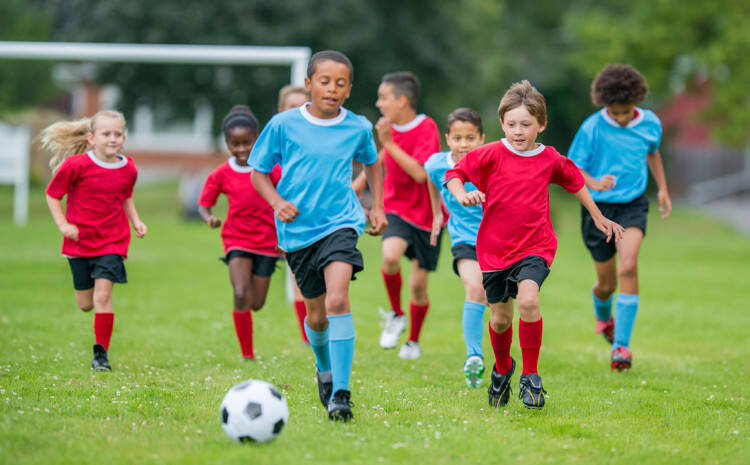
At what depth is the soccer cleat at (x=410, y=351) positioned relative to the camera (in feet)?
26.6

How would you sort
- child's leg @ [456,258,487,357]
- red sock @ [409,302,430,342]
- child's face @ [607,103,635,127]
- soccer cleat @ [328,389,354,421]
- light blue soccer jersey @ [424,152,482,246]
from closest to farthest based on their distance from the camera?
soccer cleat @ [328,389,354,421]
child's leg @ [456,258,487,357]
light blue soccer jersey @ [424,152,482,246]
child's face @ [607,103,635,127]
red sock @ [409,302,430,342]

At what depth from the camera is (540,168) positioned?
19.1 ft

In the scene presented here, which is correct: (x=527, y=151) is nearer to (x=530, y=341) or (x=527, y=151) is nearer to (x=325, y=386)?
(x=530, y=341)

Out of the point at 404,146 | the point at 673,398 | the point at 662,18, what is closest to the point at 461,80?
the point at 662,18

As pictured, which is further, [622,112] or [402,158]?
[402,158]

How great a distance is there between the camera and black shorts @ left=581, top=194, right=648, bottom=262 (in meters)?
7.55

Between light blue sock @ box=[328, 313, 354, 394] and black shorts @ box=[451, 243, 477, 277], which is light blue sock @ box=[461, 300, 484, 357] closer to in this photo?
black shorts @ box=[451, 243, 477, 277]

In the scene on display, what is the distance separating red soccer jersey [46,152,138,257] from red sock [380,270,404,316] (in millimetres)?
2432

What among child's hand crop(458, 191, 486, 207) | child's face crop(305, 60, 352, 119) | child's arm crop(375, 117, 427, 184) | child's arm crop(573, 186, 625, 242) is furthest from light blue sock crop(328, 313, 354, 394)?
child's arm crop(375, 117, 427, 184)

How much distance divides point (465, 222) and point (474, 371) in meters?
1.13

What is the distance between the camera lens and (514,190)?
579cm

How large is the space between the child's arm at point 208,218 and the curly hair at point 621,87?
10.7 ft

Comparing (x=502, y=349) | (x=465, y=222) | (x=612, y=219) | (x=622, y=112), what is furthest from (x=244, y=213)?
(x=622, y=112)

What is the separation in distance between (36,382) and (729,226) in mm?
26056
